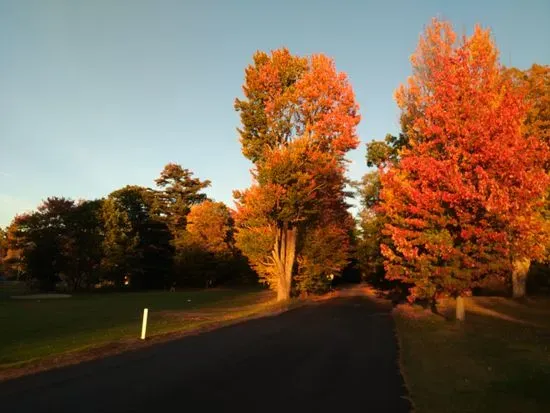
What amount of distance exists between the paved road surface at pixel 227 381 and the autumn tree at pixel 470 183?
6689mm

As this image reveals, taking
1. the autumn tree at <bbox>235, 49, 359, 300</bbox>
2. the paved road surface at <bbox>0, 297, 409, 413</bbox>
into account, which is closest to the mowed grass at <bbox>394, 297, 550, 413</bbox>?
the paved road surface at <bbox>0, 297, 409, 413</bbox>

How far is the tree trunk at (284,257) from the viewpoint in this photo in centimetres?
3447

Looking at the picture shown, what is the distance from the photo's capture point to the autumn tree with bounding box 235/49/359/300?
31.9 meters

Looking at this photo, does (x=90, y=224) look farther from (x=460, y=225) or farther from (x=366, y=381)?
(x=366, y=381)

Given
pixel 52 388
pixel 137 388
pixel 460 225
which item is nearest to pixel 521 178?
pixel 460 225

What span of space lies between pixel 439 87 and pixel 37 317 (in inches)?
890

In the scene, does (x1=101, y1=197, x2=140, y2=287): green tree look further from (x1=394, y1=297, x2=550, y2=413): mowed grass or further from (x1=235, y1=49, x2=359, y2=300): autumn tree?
(x1=394, y1=297, x2=550, y2=413): mowed grass

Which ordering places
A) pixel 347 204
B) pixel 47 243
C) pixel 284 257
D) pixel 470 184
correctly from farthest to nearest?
1. pixel 47 243
2. pixel 347 204
3. pixel 284 257
4. pixel 470 184

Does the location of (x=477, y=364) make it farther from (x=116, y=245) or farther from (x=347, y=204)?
(x=116, y=245)

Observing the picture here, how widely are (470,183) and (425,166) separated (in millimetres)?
2052

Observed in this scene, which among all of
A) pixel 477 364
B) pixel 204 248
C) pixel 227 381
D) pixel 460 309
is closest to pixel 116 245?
pixel 204 248

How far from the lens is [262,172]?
31234 mm

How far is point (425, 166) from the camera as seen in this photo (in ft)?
62.3

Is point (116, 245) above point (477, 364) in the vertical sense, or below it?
above
